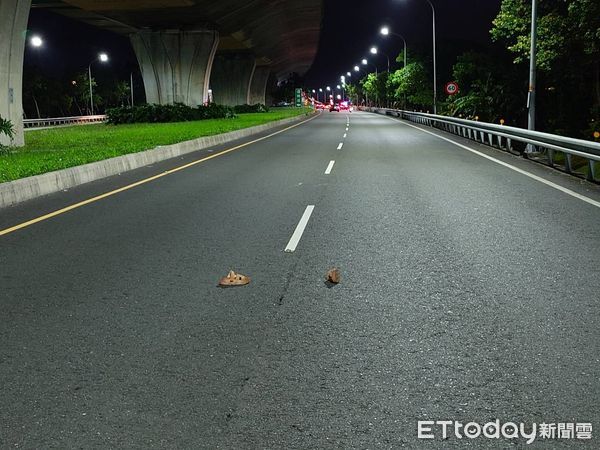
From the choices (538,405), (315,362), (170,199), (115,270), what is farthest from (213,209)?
(538,405)

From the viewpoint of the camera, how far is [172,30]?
53781mm

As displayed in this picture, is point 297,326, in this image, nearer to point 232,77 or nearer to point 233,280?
point 233,280

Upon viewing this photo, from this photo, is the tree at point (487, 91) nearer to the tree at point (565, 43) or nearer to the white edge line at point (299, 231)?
the tree at point (565, 43)

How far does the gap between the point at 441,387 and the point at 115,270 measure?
4083 millimetres

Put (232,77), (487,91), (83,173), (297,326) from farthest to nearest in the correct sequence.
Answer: (232,77), (487,91), (83,173), (297,326)

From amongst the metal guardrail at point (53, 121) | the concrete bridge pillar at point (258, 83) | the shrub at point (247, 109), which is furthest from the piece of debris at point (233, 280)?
the concrete bridge pillar at point (258, 83)

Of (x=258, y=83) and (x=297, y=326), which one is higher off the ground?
(x=258, y=83)

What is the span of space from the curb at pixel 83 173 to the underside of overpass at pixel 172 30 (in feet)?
22.5

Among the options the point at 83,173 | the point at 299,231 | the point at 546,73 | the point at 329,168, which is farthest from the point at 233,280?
the point at 546,73

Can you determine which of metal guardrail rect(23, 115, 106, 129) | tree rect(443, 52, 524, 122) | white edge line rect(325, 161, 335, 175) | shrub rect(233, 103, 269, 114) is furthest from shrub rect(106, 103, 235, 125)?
white edge line rect(325, 161, 335, 175)

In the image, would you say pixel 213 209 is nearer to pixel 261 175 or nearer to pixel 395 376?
pixel 261 175

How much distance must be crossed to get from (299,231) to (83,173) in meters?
8.09

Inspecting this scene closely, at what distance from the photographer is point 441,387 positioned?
13.1ft

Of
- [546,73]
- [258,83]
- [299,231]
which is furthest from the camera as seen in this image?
[258,83]
